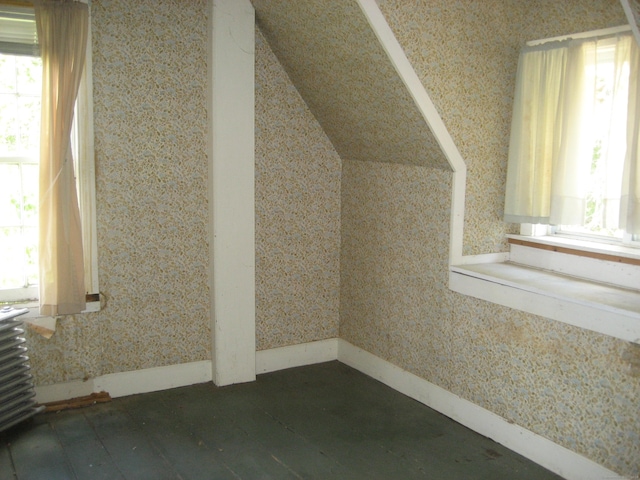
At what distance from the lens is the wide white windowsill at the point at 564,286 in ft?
8.57

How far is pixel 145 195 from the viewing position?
367 cm

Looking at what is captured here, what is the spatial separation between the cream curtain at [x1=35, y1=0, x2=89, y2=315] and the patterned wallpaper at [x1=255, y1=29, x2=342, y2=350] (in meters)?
1.13

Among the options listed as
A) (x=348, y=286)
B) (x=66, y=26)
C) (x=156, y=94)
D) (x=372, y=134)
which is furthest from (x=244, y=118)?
(x=348, y=286)

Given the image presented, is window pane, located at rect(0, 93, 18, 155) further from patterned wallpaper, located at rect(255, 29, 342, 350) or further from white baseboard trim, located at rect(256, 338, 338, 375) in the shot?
white baseboard trim, located at rect(256, 338, 338, 375)

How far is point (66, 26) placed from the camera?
3.24 m

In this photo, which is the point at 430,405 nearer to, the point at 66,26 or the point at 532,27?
the point at 532,27

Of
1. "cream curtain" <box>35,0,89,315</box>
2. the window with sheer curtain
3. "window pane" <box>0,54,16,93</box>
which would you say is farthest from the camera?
"window pane" <box>0,54,16,93</box>

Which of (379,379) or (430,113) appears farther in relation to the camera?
(379,379)

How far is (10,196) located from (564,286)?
301 centimetres

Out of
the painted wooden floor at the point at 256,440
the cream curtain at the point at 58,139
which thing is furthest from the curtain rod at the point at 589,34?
the cream curtain at the point at 58,139

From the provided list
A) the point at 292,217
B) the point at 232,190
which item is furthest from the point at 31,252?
the point at 292,217

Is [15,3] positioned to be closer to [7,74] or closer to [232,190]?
[7,74]

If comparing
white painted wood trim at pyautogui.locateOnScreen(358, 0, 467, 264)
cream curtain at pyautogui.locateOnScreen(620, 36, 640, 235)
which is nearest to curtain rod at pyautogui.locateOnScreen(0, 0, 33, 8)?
white painted wood trim at pyautogui.locateOnScreen(358, 0, 467, 264)

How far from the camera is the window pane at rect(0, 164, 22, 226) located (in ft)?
11.3
